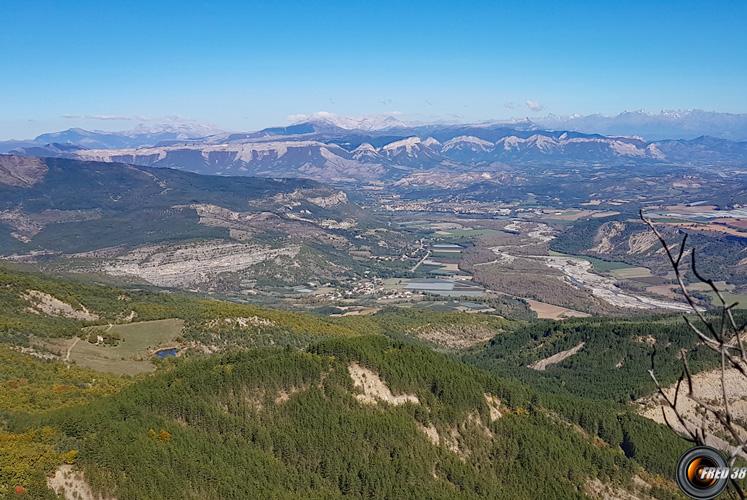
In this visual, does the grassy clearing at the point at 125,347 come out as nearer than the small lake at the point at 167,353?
Yes

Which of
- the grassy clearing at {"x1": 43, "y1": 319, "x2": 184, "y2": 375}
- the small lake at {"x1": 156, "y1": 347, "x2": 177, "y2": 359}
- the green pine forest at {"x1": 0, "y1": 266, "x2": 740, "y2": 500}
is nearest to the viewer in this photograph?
the green pine forest at {"x1": 0, "y1": 266, "x2": 740, "y2": 500}

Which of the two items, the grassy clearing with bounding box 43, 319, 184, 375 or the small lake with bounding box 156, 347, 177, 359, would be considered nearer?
the grassy clearing with bounding box 43, 319, 184, 375

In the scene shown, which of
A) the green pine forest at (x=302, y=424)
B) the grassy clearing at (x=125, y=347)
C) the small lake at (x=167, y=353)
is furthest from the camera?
the small lake at (x=167, y=353)

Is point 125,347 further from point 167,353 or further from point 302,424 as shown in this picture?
point 302,424

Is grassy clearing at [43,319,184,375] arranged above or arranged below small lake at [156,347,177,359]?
above

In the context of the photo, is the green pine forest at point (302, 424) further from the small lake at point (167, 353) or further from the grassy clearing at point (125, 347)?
the grassy clearing at point (125, 347)

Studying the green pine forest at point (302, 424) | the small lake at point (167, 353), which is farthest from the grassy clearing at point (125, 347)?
the green pine forest at point (302, 424)

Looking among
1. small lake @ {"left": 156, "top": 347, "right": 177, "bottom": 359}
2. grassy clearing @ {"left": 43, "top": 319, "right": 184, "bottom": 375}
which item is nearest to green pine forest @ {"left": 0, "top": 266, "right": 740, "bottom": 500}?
small lake @ {"left": 156, "top": 347, "right": 177, "bottom": 359}

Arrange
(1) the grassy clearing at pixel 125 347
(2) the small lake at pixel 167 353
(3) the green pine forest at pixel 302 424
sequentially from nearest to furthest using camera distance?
(3) the green pine forest at pixel 302 424 → (1) the grassy clearing at pixel 125 347 → (2) the small lake at pixel 167 353

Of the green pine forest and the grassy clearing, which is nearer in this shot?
the green pine forest

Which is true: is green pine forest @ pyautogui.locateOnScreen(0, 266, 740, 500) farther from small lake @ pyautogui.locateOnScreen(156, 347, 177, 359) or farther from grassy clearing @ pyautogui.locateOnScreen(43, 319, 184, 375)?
grassy clearing @ pyautogui.locateOnScreen(43, 319, 184, 375)

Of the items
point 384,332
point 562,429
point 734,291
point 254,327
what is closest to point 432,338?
point 384,332

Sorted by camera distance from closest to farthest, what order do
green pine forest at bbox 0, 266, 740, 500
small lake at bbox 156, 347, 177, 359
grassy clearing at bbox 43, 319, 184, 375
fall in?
green pine forest at bbox 0, 266, 740, 500 → grassy clearing at bbox 43, 319, 184, 375 → small lake at bbox 156, 347, 177, 359
